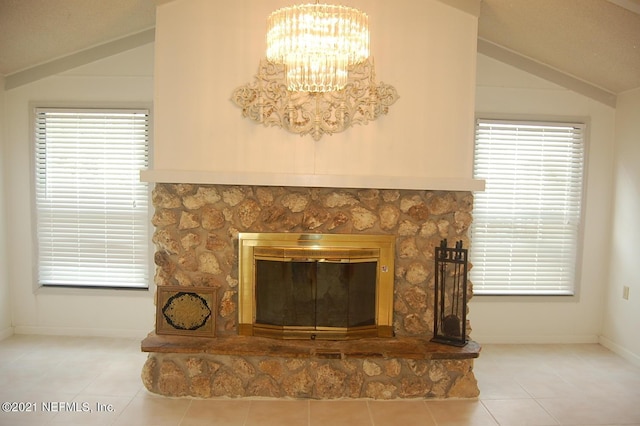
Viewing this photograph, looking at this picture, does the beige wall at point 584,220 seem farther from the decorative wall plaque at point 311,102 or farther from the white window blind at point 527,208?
the decorative wall plaque at point 311,102

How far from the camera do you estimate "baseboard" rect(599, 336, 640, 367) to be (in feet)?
12.6

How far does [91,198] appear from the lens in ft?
13.7

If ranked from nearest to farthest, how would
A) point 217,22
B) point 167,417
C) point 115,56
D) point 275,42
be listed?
point 275,42 < point 167,417 < point 217,22 < point 115,56

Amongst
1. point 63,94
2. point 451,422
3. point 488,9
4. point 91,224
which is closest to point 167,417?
point 451,422

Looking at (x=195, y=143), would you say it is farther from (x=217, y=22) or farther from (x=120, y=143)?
(x=120, y=143)

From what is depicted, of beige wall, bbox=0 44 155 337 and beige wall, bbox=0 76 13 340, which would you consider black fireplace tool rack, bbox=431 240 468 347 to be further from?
beige wall, bbox=0 76 13 340

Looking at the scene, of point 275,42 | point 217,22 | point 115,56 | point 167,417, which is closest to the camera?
point 275,42

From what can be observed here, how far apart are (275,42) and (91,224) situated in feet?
9.88

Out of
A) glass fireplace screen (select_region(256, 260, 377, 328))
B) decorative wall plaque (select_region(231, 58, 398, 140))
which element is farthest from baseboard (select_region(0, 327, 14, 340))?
decorative wall plaque (select_region(231, 58, 398, 140))

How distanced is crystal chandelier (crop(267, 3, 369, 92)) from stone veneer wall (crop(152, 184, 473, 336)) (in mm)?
1241

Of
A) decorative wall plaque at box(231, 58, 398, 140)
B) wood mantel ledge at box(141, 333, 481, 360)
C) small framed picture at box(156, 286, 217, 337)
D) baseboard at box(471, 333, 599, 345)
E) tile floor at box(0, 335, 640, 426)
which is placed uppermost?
decorative wall plaque at box(231, 58, 398, 140)

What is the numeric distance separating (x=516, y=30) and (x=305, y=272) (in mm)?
2468

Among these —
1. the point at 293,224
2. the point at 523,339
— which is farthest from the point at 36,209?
the point at 523,339

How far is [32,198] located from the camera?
4160 mm
